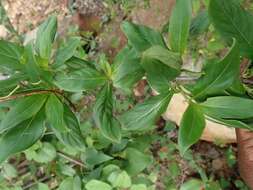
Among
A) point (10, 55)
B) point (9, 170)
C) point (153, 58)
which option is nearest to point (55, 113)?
point (10, 55)

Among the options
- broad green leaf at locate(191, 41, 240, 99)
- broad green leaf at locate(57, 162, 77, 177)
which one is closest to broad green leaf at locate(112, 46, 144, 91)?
broad green leaf at locate(191, 41, 240, 99)

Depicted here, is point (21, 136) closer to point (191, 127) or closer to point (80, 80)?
point (80, 80)

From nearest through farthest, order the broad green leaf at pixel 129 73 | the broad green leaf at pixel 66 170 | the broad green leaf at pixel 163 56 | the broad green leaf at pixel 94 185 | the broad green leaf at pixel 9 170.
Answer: the broad green leaf at pixel 163 56 → the broad green leaf at pixel 129 73 → the broad green leaf at pixel 94 185 → the broad green leaf at pixel 66 170 → the broad green leaf at pixel 9 170

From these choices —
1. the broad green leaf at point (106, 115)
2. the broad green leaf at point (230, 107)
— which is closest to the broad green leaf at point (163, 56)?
the broad green leaf at point (230, 107)

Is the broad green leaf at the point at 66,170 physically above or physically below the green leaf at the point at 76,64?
below

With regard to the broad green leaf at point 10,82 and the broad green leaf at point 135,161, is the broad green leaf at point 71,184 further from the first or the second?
the broad green leaf at point 10,82

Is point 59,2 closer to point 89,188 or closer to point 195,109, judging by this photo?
point 89,188

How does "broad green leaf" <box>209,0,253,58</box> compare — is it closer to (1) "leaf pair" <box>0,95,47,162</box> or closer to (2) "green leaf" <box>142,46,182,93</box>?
(2) "green leaf" <box>142,46,182,93</box>
